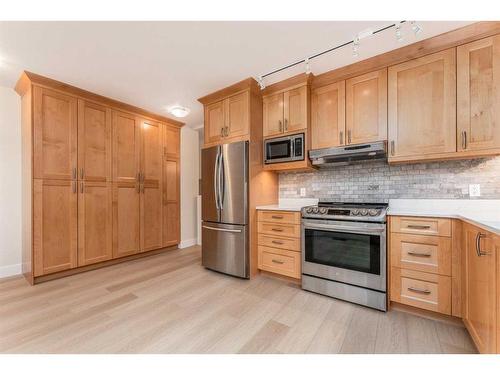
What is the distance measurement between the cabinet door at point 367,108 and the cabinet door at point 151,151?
9.67ft

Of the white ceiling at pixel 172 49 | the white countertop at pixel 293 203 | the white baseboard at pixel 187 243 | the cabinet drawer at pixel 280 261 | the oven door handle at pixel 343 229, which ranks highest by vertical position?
the white ceiling at pixel 172 49

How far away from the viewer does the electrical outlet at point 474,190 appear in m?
1.97

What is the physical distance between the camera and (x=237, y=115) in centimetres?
274

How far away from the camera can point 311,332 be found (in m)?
1.60

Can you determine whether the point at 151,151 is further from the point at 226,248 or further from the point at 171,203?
the point at 226,248

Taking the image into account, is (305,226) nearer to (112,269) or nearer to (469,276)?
(469,276)

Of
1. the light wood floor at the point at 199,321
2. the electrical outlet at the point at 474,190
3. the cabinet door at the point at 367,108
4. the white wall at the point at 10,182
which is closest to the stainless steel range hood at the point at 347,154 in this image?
the cabinet door at the point at 367,108

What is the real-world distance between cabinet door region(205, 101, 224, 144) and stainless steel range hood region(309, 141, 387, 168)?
1.25 meters

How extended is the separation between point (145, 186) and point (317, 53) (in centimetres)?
301

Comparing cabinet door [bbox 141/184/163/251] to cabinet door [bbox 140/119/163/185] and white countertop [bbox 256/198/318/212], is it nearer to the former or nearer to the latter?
cabinet door [bbox 140/119/163/185]

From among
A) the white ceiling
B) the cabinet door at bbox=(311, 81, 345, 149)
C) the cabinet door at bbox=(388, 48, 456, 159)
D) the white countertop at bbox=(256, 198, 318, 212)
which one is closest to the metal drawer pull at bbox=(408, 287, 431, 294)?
the cabinet door at bbox=(388, 48, 456, 159)

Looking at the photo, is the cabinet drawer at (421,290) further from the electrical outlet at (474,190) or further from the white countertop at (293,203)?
the white countertop at (293,203)
